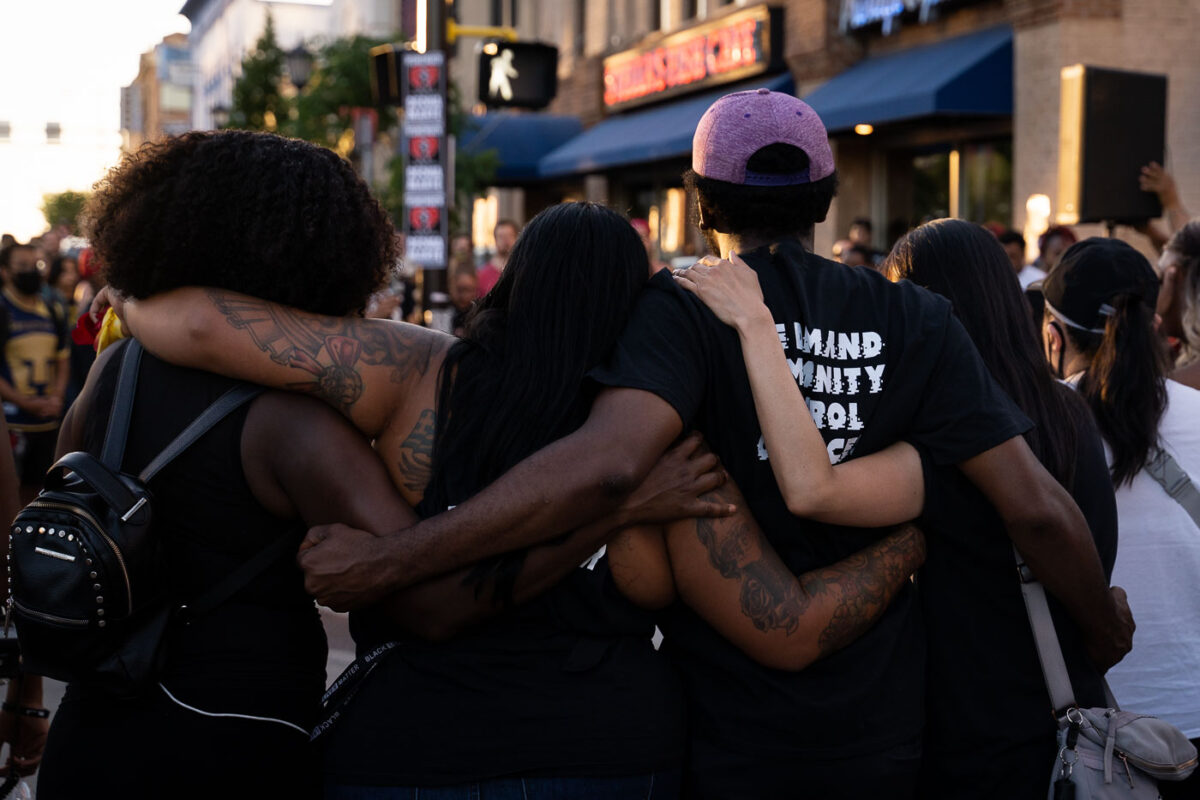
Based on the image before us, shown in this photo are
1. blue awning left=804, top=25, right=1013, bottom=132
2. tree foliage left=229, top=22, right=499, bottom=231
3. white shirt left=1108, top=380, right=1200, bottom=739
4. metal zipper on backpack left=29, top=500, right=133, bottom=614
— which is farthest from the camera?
tree foliage left=229, top=22, right=499, bottom=231

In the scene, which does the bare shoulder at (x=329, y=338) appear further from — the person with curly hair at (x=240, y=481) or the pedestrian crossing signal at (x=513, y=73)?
the pedestrian crossing signal at (x=513, y=73)

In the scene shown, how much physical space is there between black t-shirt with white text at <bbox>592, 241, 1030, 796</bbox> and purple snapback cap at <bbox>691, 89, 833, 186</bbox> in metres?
0.15

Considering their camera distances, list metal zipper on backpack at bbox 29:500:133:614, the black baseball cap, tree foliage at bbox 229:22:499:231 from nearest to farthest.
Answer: metal zipper on backpack at bbox 29:500:133:614
the black baseball cap
tree foliage at bbox 229:22:499:231

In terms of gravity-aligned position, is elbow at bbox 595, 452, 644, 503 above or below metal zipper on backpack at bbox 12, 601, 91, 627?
above

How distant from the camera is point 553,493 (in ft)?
7.24

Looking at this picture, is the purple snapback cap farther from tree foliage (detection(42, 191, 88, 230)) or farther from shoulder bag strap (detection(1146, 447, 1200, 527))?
tree foliage (detection(42, 191, 88, 230))

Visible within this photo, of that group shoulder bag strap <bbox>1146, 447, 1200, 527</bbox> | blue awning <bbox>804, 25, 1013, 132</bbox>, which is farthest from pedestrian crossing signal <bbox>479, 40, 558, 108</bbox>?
shoulder bag strap <bbox>1146, 447, 1200, 527</bbox>

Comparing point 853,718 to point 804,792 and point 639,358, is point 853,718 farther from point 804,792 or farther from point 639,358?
point 639,358

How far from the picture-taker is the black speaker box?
7.71 metres

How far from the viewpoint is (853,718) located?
2.32 meters

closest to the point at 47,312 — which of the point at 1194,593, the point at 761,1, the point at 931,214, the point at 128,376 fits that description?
the point at 128,376

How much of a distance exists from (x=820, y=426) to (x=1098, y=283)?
1.18m

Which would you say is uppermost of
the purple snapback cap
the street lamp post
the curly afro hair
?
the street lamp post

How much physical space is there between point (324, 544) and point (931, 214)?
14.5 m
